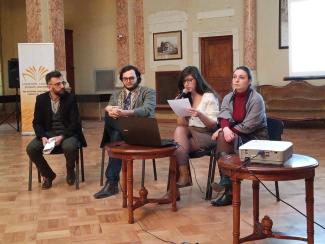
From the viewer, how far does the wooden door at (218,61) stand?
9.63 m

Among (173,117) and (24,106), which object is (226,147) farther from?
(173,117)

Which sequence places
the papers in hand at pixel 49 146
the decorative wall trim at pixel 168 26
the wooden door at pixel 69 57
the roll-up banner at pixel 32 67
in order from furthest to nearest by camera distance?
the wooden door at pixel 69 57 < the decorative wall trim at pixel 168 26 < the roll-up banner at pixel 32 67 < the papers in hand at pixel 49 146

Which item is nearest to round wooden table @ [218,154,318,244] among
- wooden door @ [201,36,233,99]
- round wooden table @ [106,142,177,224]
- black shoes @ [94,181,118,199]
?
round wooden table @ [106,142,177,224]

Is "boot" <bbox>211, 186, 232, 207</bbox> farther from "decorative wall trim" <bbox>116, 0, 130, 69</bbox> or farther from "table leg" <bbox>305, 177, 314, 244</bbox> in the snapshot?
"decorative wall trim" <bbox>116, 0, 130, 69</bbox>

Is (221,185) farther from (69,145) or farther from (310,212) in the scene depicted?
(69,145)

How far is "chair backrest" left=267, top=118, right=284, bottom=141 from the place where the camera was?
3.50 metres

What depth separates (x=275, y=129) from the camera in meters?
3.51

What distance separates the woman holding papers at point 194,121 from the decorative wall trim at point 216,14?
232 inches

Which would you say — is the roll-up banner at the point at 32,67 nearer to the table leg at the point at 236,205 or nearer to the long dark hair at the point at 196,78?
the long dark hair at the point at 196,78

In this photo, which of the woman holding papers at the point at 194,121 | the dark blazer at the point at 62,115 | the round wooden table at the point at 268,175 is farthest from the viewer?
the dark blazer at the point at 62,115

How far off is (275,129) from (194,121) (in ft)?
2.23

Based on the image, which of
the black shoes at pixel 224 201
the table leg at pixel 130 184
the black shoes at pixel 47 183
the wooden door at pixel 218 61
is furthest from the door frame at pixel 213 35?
the table leg at pixel 130 184

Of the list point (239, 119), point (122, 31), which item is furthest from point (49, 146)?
point (122, 31)

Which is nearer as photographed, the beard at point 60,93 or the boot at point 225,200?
the boot at point 225,200
